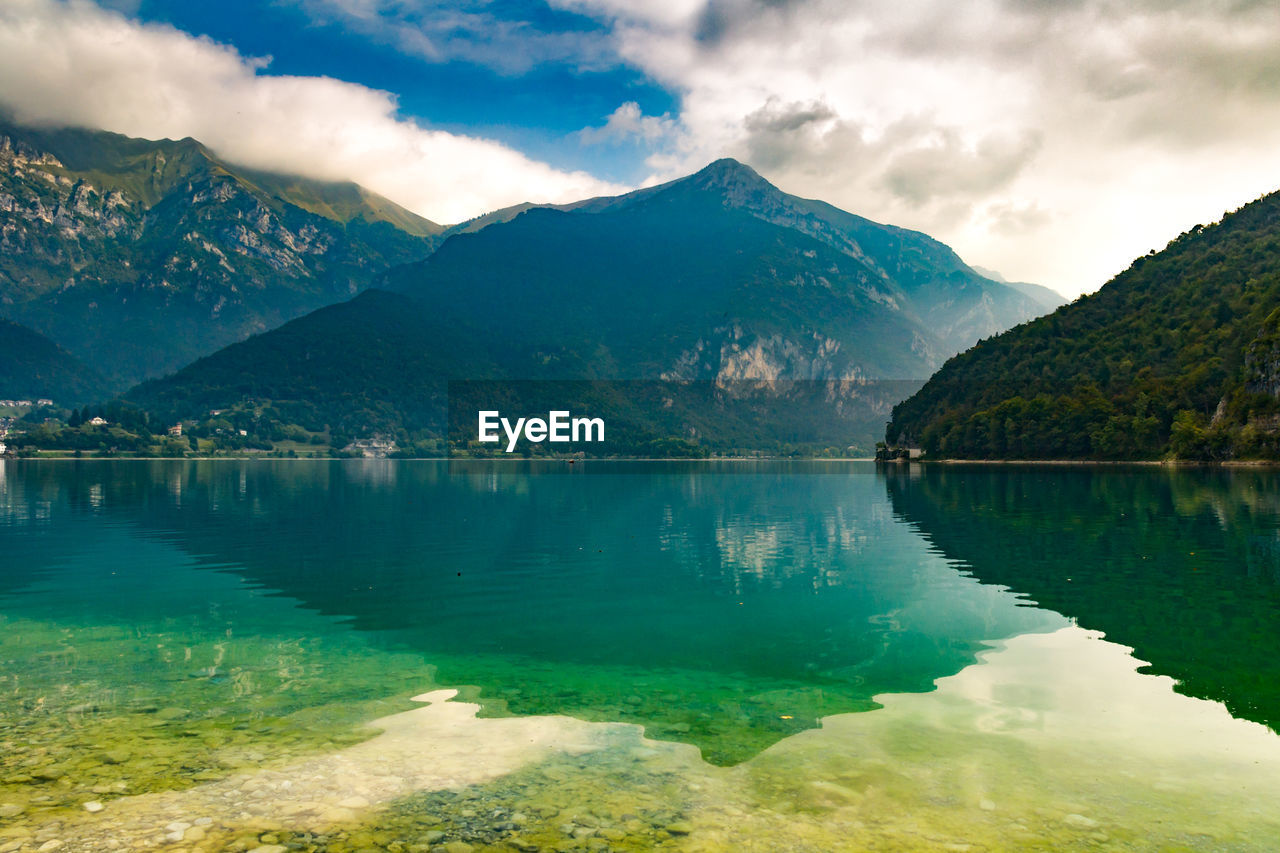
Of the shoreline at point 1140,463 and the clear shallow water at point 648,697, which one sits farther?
the shoreline at point 1140,463

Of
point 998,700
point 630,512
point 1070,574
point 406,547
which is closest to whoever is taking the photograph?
point 998,700

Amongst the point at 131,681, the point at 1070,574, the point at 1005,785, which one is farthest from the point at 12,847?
the point at 1070,574

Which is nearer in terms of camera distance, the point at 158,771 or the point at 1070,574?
the point at 158,771

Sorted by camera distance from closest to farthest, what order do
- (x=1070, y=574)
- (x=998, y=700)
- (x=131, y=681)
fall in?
(x=998, y=700) < (x=131, y=681) < (x=1070, y=574)

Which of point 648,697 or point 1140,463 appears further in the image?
point 1140,463

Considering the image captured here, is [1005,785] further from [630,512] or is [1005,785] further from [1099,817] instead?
[630,512]

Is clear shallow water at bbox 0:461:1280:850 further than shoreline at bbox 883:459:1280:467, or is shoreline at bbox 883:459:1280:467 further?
shoreline at bbox 883:459:1280:467

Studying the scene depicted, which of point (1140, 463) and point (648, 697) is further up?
point (648, 697)
